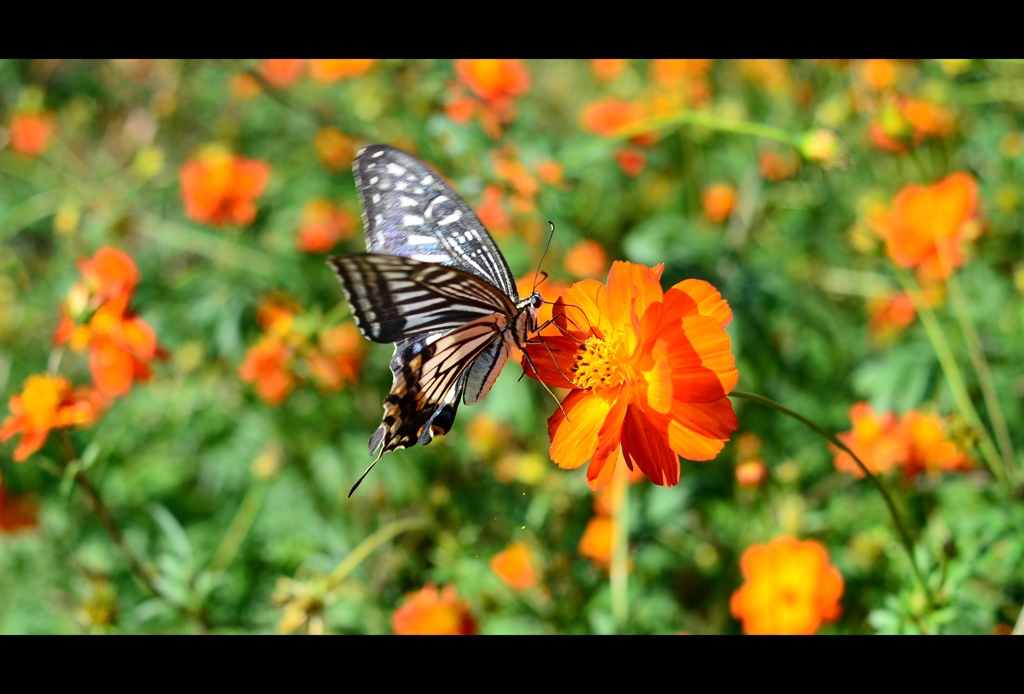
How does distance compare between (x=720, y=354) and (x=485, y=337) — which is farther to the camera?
(x=485, y=337)

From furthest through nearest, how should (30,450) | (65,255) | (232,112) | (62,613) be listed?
(232,112) → (65,255) → (62,613) → (30,450)

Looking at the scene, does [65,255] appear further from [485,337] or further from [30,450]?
[485,337]

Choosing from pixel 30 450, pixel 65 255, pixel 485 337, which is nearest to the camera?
pixel 485 337

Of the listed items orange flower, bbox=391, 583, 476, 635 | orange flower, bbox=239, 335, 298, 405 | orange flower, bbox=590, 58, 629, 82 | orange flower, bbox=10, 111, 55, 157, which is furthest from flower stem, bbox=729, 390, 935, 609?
orange flower, bbox=10, 111, 55, 157

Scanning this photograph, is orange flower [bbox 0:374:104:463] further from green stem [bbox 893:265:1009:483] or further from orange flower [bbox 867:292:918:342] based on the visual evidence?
orange flower [bbox 867:292:918:342]

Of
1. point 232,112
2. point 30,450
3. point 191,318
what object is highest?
point 232,112

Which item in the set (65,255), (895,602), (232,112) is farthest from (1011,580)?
(232,112)
